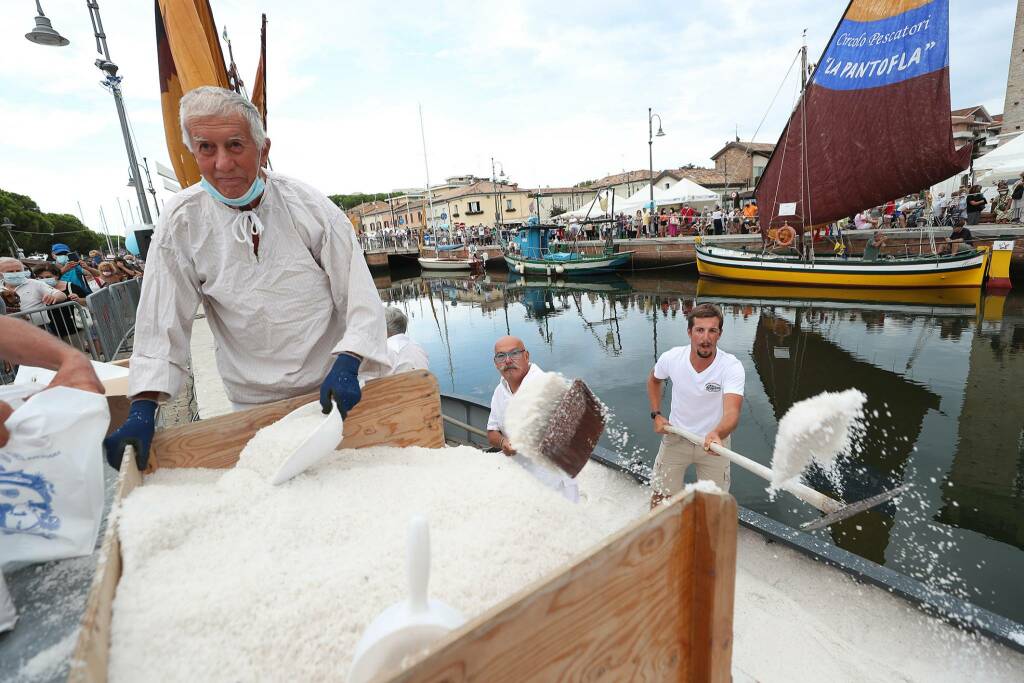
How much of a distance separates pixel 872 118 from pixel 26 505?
60.7ft

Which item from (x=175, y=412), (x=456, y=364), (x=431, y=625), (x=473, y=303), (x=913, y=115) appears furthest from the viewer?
(x=473, y=303)

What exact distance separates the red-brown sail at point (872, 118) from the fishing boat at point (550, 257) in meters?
9.76

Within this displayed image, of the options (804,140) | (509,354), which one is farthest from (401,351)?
(804,140)

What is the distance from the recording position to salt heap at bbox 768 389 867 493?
6.06ft

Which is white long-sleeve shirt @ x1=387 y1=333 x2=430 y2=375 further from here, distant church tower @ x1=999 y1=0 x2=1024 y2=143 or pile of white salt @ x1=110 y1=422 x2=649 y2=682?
distant church tower @ x1=999 y1=0 x2=1024 y2=143

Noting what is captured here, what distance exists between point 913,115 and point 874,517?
1408 cm

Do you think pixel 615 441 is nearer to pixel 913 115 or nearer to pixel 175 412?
pixel 175 412

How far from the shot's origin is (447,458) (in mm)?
1647

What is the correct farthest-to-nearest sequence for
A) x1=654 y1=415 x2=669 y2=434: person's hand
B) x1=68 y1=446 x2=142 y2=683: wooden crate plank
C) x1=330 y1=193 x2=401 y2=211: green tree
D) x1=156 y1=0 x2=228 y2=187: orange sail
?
x1=330 y1=193 x2=401 y2=211: green tree
x1=654 y1=415 x2=669 y2=434: person's hand
x1=156 y1=0 x2=228 y2=187: orange sail
x1=68 y1=446 x2=142 y2=683: wooden crate plank

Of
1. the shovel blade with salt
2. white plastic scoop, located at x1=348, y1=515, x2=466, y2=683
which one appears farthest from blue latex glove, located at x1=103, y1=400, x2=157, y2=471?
the shovel blade with salt

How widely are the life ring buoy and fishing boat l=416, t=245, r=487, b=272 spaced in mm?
19298

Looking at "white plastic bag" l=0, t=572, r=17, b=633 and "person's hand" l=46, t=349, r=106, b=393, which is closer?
"white plastic bag" l=0, t=572, r=17, b=633

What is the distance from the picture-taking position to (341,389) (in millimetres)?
1466

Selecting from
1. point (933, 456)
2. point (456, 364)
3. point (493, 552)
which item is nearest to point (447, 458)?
point (493, 552)
